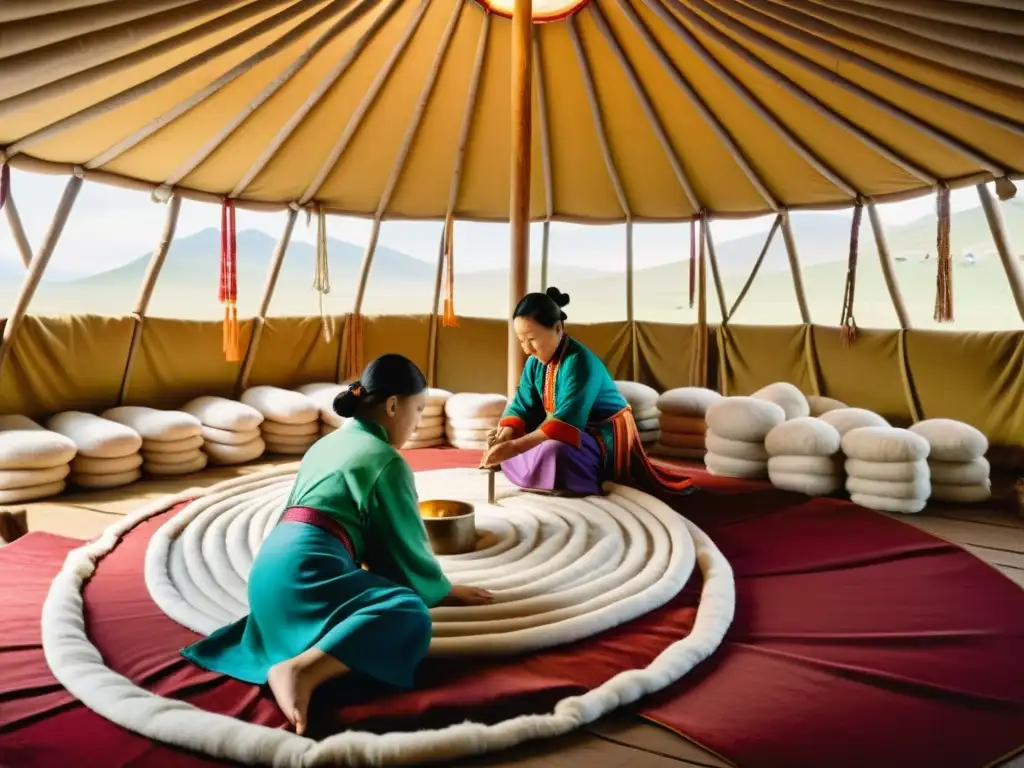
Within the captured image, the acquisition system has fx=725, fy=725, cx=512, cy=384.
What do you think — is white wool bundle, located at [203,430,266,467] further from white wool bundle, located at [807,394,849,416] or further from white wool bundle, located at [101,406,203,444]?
white wool bundle, located at [807,394,849,416]

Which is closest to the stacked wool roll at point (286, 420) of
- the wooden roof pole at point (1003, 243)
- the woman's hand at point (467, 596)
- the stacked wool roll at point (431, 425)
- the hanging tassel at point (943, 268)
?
the stacked wool roll at point (431, 425)

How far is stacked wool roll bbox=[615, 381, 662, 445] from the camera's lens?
509cm

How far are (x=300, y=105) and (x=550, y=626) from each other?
3.60 metres

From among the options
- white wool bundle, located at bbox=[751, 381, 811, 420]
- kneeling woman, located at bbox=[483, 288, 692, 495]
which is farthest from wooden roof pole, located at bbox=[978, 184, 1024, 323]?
kneeling woman, located at bbox=[483, 288, 692, 495]

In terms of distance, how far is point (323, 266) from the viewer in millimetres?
5492

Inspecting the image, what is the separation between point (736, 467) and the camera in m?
4.22

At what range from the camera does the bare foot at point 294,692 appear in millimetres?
1570

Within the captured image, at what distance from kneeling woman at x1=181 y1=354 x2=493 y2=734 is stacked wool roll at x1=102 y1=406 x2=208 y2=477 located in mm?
2544

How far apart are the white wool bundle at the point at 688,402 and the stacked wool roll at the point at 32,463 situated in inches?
139

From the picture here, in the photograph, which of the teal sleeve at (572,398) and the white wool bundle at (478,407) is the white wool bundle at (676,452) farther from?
the teal sleeve at (572,398)

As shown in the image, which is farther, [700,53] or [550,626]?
[700,53]

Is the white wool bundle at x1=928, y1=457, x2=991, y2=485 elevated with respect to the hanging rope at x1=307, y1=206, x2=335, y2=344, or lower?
lower

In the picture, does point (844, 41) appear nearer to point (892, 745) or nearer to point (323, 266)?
point (892, 745)

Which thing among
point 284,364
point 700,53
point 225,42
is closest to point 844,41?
point 700,53
